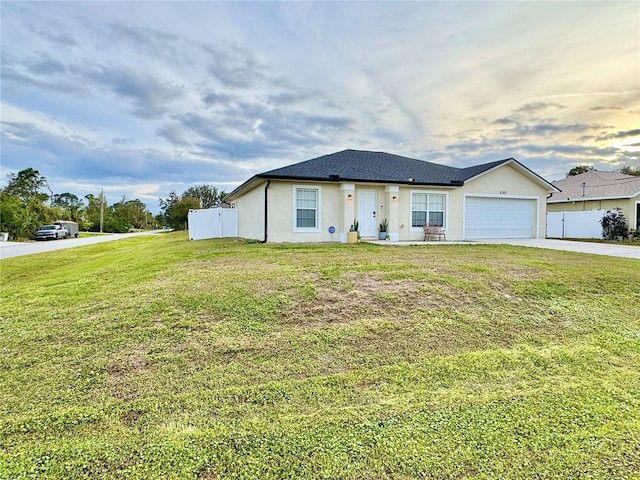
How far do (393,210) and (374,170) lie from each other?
84.7 inches

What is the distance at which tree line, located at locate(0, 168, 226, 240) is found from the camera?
3244 centimetres

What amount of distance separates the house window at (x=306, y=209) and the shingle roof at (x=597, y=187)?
1979cm

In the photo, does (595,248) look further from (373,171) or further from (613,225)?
(613,225)

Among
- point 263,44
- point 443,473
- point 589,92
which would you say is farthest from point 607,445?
point 589,92

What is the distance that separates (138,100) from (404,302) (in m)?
17.3

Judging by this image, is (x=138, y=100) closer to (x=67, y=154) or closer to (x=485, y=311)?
(x=67, y=154)

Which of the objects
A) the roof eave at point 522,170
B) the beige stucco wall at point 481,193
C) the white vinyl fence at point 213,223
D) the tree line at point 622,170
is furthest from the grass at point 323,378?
the tree line at point 622,170

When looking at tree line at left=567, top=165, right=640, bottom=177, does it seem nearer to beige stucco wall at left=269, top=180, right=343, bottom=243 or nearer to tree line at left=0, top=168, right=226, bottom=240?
beige stucco wall at left=269, top=180, right=343, bottom=243

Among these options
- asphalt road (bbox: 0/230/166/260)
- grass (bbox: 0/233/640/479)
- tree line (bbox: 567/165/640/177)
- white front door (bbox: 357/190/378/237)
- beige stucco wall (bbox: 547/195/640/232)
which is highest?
tree line (bbox: 567/165/640/177)

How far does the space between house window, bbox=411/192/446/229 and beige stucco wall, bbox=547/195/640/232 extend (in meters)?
13.9

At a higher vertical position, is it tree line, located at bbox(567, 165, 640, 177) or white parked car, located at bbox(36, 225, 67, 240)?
tree line, located at bbox(567, 165, 640, 177)

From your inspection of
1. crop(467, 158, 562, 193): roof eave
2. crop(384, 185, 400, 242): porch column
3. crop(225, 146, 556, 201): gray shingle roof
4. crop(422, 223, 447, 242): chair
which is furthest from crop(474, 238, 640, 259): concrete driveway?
crop(384, 185, 400, 242): porch column

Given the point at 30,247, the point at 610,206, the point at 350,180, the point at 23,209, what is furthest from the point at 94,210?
the point at 610,206

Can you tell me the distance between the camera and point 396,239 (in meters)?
15.5
